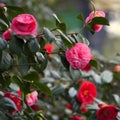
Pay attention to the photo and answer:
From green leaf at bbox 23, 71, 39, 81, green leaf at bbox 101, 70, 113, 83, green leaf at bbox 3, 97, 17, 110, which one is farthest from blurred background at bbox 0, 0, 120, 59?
green leaf at bbox 3, 97, 17, 110

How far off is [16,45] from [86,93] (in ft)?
2.52

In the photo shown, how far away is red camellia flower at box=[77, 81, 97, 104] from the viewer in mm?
1906

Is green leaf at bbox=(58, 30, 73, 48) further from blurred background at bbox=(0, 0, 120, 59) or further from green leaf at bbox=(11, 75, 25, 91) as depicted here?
blurred background at bbox=(0, 0, 120, 59)

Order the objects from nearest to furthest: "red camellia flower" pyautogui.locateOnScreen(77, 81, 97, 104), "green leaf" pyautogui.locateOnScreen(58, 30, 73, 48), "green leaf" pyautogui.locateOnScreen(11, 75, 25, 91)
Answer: "green leaf" pyautogui.locateOnScreen(58, 30, 73, 48) → "green leaf" pyautogui.locateOnScreen(11, 75, 25, 91) → "red camellia flower" pyautogui.locateOnScreen(77, 81, 97, 104)

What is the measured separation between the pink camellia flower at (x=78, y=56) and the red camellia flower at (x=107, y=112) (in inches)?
15.1

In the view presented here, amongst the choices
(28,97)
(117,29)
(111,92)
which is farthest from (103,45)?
(28,97)

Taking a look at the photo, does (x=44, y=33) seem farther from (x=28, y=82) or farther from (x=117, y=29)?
(x=117, y=29)

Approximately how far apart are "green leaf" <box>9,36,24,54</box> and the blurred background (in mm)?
1764

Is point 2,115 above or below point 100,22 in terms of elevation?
below

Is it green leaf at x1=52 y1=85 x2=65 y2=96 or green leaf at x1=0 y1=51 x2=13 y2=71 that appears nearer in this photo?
green leaf at x1=0 y1=51 x2=13 y2=71

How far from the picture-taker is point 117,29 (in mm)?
8594

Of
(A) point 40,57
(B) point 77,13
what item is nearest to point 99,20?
(A) point 40,57

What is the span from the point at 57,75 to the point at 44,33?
0.97m

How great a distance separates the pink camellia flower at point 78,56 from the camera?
129 centimetres
